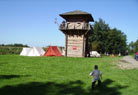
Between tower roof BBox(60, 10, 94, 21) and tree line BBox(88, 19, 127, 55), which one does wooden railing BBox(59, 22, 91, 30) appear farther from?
tree line BBox(88, 19, 127, 55)

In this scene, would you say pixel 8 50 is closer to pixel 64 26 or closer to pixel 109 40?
Answer: pixel 64 26

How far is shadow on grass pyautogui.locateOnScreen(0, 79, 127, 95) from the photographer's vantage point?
782cm

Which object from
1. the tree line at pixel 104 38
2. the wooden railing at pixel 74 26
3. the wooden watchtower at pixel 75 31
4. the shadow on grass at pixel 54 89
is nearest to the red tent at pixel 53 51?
the wooden watchtower at pixel 75 31

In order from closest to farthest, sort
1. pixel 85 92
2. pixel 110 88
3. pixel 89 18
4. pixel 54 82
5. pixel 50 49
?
pixel 85 92 < pixel 110 88 < pixel 54 82 < pixel 89 18 < pixel 50 49

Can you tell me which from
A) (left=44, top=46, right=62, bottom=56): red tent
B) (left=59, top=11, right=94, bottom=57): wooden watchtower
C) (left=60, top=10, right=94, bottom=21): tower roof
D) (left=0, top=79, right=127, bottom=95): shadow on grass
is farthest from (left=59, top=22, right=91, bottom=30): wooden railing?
(left=0, top=79, right=127, bottom=95): shadow on grass

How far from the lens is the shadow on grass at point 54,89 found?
782 centimetres

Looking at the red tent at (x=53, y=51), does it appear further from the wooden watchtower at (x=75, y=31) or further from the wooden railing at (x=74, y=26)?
the wooden railing at (x=74, y=26)

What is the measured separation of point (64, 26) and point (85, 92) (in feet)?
67.1

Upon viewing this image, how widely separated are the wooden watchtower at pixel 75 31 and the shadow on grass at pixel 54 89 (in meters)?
18.0

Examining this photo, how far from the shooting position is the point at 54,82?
9.92 m

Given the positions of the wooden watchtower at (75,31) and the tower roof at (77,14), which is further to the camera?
the wooden watchtower at (75,31)

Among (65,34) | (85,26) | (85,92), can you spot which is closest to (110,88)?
(85,92)

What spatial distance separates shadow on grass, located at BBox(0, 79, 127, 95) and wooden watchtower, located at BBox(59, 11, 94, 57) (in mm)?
17972

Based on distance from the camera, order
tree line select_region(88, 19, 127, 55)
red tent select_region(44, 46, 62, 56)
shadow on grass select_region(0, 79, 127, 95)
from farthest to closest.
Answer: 1. tree line select_region(88, 19, 127, 55)
2. red tent select_region(44, 46, 62, 56)
3. shadow on grass select_region(0, 79, 127, 95)
